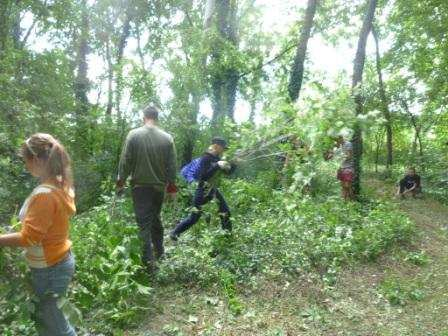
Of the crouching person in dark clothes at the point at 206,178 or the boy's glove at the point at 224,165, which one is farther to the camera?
the crouching person in dark clothes at the point at 206,178

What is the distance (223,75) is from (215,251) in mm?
8092

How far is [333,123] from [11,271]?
349 cm

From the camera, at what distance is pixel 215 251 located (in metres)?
7.29

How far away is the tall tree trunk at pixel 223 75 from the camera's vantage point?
1384 cm

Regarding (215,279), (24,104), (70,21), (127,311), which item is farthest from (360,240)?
(70,21)

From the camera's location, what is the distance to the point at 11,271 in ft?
11.6

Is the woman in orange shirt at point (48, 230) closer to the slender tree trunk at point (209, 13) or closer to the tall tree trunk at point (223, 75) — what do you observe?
the tall tree trunk at point (223, 75)

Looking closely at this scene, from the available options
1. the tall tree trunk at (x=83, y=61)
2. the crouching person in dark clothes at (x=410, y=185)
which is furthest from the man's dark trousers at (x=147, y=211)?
the crouching person in dark clothes at (x=410, y=185)

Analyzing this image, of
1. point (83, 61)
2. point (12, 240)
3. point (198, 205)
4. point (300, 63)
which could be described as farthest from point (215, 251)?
point (83, 61)

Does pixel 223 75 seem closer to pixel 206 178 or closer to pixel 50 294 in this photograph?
pixel 206 178

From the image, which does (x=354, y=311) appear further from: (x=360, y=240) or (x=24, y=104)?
(x=24, y=104)

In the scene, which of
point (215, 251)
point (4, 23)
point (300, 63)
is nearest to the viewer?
point (215, 251)

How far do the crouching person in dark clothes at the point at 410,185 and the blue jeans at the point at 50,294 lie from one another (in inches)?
570

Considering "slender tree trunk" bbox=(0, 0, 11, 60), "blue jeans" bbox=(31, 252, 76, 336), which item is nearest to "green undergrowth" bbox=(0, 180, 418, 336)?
"blue jeans" bbox=(31, 252, 76, 336)
